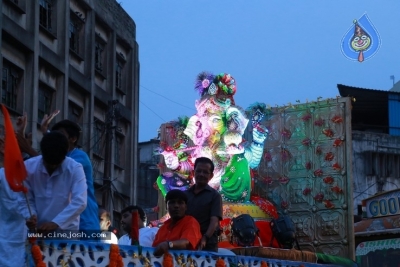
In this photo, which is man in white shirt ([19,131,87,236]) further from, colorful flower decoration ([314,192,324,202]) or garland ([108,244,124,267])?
colorful flower decoration ([314,192,324,202])

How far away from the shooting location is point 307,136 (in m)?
16.8

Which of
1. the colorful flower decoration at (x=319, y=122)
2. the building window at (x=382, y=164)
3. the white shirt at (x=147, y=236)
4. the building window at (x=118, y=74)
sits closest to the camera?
the white shirt at (x=147, y=236)

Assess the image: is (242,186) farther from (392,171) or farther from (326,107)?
(392,171)

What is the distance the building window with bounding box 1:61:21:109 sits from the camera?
20172 millimetres

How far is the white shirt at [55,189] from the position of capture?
6625 millimetres

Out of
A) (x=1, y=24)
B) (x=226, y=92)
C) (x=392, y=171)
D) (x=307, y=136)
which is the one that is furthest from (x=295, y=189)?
(x=392, y=171)

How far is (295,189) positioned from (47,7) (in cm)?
909

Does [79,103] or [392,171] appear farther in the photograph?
[392,171]

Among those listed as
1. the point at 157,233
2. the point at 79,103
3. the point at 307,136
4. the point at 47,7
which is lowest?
the point at 157,233

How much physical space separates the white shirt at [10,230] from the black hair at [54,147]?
0.35 metres

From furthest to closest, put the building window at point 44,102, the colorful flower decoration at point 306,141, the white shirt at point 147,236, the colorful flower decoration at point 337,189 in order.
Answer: the building window at point 44,102, the colorful flower decoration at point 306,141, the colorful flower decoration at point 337,189, the white shirt at point 147,236

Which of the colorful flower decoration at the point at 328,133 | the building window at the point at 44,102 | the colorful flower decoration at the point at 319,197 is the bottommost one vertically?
the colorful flower decoration at the point at 319,197

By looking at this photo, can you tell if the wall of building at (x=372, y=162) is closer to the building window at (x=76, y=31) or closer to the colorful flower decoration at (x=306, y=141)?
the building window at (x=76, y=31)

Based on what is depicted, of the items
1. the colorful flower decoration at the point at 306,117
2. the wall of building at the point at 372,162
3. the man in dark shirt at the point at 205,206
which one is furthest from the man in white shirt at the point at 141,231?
the wall of building at the point at 372,162
